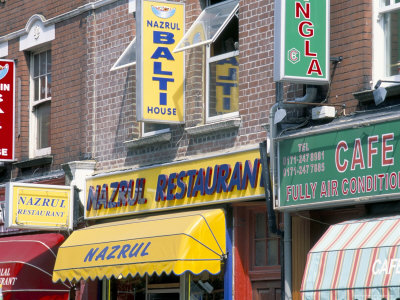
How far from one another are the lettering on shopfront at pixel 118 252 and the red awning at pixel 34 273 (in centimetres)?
181

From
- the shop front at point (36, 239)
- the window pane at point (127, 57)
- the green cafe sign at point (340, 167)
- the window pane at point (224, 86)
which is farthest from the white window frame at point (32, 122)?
the green cafe sign at point (340, 167)

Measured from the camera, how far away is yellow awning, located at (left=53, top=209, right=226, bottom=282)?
1463 cm

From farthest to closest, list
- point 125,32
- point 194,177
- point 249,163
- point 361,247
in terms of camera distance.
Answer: point 125,32, point 194,177, point 249,163, point 361,247

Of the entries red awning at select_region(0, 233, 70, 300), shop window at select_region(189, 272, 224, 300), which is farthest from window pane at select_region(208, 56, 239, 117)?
red awning at select_region(0, 233, 70, 300)

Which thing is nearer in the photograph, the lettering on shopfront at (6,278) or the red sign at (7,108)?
the lettering on shopfront at (6,278)

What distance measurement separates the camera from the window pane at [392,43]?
42.6ft

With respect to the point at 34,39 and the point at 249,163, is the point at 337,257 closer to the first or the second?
the point at 249,163

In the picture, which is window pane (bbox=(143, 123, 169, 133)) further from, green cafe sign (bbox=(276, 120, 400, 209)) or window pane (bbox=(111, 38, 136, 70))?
green cafe sign (bbox=(276, 120, 400, 209))

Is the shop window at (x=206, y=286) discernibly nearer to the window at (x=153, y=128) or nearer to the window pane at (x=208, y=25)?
the window at (x=153, y=128)

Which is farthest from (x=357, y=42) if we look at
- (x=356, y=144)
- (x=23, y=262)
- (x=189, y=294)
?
(x=23, y=262)

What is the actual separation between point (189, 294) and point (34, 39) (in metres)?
6.47

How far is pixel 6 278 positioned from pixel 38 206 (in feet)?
4.57

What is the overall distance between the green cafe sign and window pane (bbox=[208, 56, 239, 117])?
78.8 inches

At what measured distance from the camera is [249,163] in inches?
571
